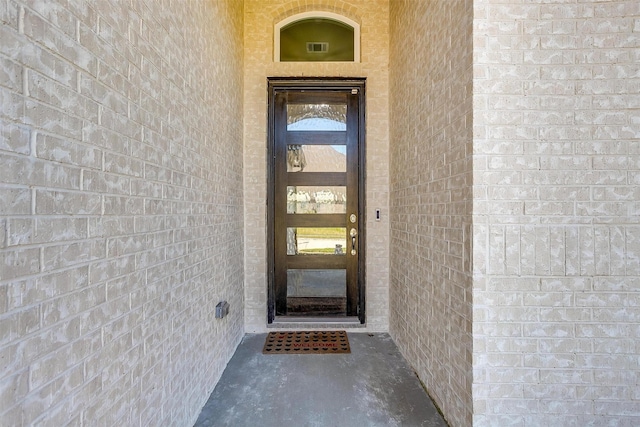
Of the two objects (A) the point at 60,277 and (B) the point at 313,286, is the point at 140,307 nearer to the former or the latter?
(A) the point at 60,277

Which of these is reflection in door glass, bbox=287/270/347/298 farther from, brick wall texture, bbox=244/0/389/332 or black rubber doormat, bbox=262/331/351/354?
black rubber doormat, bbox=262/331/351/354

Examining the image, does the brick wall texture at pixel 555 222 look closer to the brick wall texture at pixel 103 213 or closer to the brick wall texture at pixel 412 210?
the brick wall texture at pixel 412 210

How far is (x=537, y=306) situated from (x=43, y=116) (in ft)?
7.32

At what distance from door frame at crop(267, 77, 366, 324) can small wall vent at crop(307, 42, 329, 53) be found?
1.16 ft

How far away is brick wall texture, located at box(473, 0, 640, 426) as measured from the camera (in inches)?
67.2

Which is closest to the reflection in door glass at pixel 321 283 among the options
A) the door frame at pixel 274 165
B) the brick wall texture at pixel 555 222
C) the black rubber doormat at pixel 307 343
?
the door frame at pixel 274 165

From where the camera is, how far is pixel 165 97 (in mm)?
1664

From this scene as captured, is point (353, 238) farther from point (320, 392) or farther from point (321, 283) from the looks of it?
point (320, 392)

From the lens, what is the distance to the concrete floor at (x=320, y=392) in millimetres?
2034

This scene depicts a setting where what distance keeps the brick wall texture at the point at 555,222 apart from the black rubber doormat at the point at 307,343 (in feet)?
5.05

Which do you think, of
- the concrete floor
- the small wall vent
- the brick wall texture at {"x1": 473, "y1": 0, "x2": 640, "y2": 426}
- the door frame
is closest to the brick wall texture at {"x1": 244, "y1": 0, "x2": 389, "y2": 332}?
the door frame

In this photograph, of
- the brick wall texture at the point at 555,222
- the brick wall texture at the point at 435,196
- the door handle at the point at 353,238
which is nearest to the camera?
the brick wall texture at the point at 555,222

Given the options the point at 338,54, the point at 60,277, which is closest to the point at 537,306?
the point at 60,277

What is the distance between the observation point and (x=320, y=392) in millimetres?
2324
